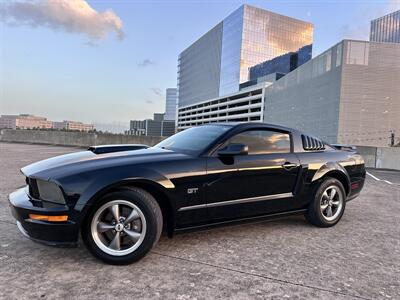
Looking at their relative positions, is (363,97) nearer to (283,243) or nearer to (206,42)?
(283,243)

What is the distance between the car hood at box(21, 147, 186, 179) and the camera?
3062 mm

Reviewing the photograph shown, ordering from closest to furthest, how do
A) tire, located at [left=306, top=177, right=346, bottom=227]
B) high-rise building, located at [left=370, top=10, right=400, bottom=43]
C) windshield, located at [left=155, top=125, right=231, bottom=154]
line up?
1. windshield, located at [left=155, top=125, right=231, bottom=154]
2. tire, located at [left=306, top=177, right=346, bottom=227]
3. high-rise building, located at [left=370, top=10, right=400, bottom=43]

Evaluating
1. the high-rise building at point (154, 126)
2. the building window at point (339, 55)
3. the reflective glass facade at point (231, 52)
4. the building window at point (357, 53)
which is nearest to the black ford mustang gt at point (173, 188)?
the building window at point (339, 55)

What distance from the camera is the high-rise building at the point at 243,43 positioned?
103 meters

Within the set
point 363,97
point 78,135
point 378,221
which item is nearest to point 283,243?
point 378,221

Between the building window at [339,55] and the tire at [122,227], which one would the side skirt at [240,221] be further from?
the building window at [339,55]

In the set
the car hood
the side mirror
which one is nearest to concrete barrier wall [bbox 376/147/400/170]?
the side mirror

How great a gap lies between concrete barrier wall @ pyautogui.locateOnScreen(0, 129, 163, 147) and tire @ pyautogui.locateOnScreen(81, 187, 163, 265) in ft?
53.8

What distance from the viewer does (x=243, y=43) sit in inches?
4023

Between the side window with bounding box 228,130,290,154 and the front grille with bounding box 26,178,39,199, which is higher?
the side window with bounding box 228,130,290,154

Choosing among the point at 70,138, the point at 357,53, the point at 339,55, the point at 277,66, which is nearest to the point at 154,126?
the point at 277,66

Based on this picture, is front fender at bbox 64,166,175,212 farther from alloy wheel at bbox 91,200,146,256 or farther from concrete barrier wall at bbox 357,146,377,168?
concrete barrier wall at bbox 357,146,377,168

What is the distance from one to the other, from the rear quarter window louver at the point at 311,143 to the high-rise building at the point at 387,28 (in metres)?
86.8

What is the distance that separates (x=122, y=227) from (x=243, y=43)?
347 feet
